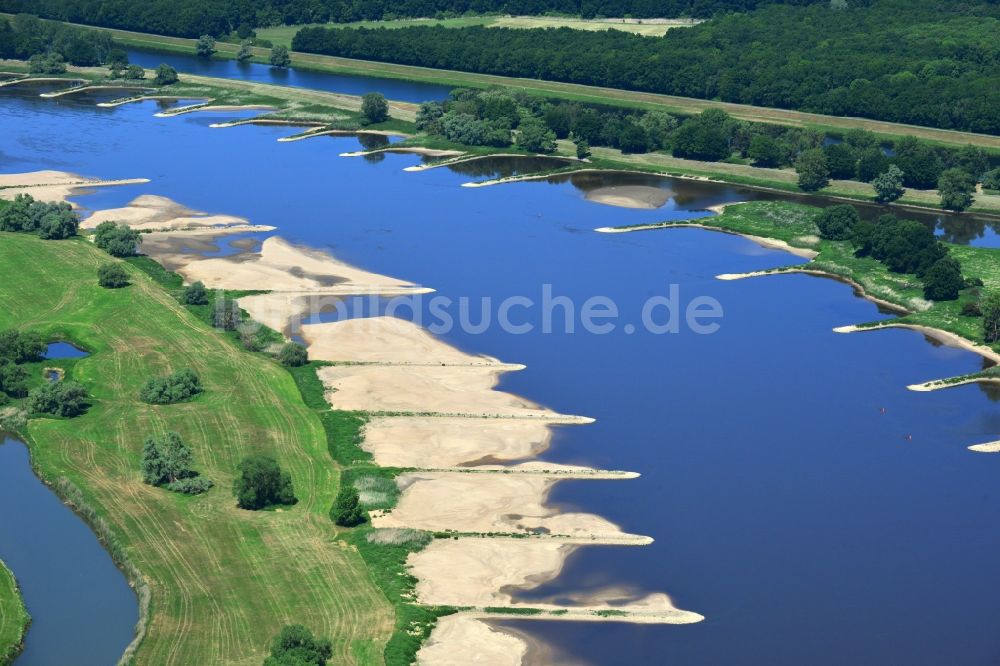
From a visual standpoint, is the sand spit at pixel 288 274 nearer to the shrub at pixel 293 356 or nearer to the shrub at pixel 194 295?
the shrub at pixel 194 295

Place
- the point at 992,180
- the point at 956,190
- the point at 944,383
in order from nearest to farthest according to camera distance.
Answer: the point at 944,383 → the point at 956,190 → the point at 992,180

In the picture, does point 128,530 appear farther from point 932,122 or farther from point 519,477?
point 932,122

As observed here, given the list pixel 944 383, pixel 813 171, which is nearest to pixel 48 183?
pixel 813 171

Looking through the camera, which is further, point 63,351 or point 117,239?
point 117,239

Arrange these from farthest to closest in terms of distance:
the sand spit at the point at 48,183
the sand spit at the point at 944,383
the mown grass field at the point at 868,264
Result: the sand spit at the point at 48,183, the mown grass field at the point at 868,264, the sand spit at the point at 944,383

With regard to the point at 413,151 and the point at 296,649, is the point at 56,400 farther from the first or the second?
the point at 413,151

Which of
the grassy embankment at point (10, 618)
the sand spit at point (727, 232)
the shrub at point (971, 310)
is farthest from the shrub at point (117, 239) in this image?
the shrub at point (971, 310)

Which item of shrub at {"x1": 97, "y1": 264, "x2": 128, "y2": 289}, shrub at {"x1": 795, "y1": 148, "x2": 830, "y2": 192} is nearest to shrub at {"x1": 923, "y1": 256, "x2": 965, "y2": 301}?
shrub at {"x1": 795, "y1": 148, "x2": 830, "y2": 192}
